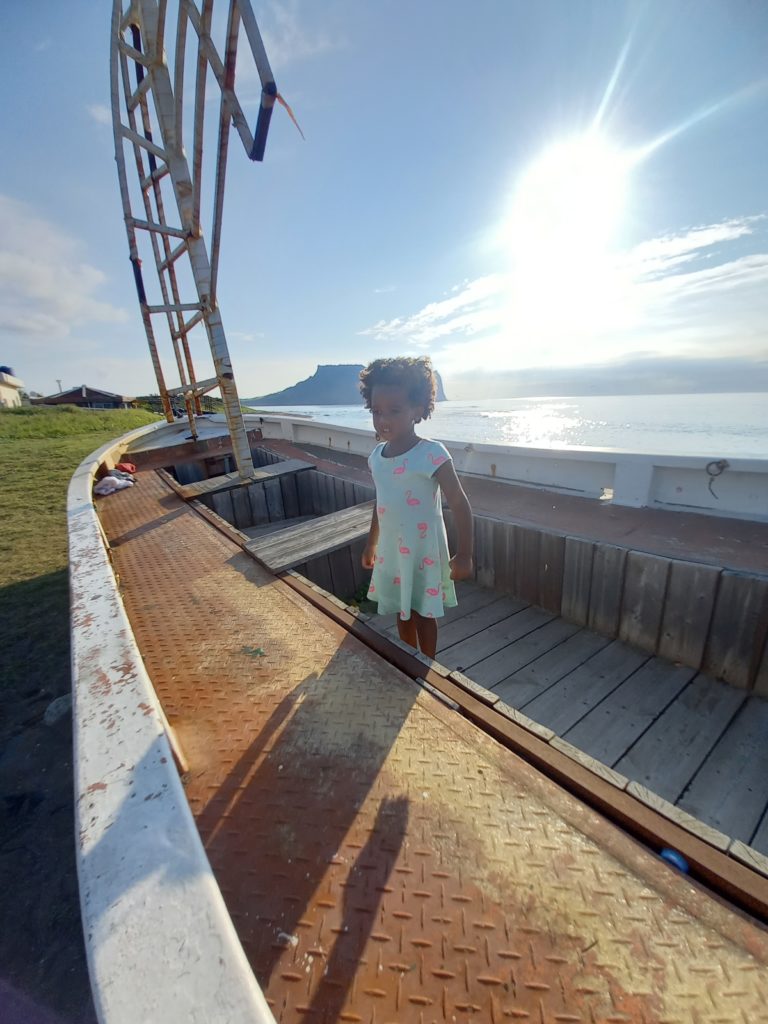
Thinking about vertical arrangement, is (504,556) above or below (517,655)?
above

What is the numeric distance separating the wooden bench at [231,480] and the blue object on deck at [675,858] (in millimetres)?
5008

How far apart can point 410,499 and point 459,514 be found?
254mm

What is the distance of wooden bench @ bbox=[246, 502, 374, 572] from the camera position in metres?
3.12

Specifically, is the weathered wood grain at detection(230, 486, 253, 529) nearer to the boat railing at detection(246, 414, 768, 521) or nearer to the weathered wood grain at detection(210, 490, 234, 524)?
the weathered wood grain at detection(210, 490, 234, 524)

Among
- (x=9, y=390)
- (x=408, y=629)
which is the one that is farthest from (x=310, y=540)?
(x=9, y=390)

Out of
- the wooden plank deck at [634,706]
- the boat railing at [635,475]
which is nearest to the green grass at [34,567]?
the wooden plank deck at [634,706]

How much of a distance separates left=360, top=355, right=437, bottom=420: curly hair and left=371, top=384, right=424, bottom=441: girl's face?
24 millimetres

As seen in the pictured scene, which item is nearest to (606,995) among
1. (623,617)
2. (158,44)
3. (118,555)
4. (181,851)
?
(181,851)

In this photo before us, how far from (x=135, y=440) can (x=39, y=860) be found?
932cm

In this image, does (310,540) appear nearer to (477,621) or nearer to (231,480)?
(477,621)

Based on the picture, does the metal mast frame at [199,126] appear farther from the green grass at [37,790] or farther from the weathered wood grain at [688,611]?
the weathered wood grain at [688,611]

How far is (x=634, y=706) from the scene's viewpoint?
238cm

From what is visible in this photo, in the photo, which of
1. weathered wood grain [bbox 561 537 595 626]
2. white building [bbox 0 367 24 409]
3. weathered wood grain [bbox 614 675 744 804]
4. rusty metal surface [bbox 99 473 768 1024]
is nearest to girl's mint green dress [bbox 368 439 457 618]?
rusty metal surface [bbox 99 473 768 1024]

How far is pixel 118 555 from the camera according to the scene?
345cm
